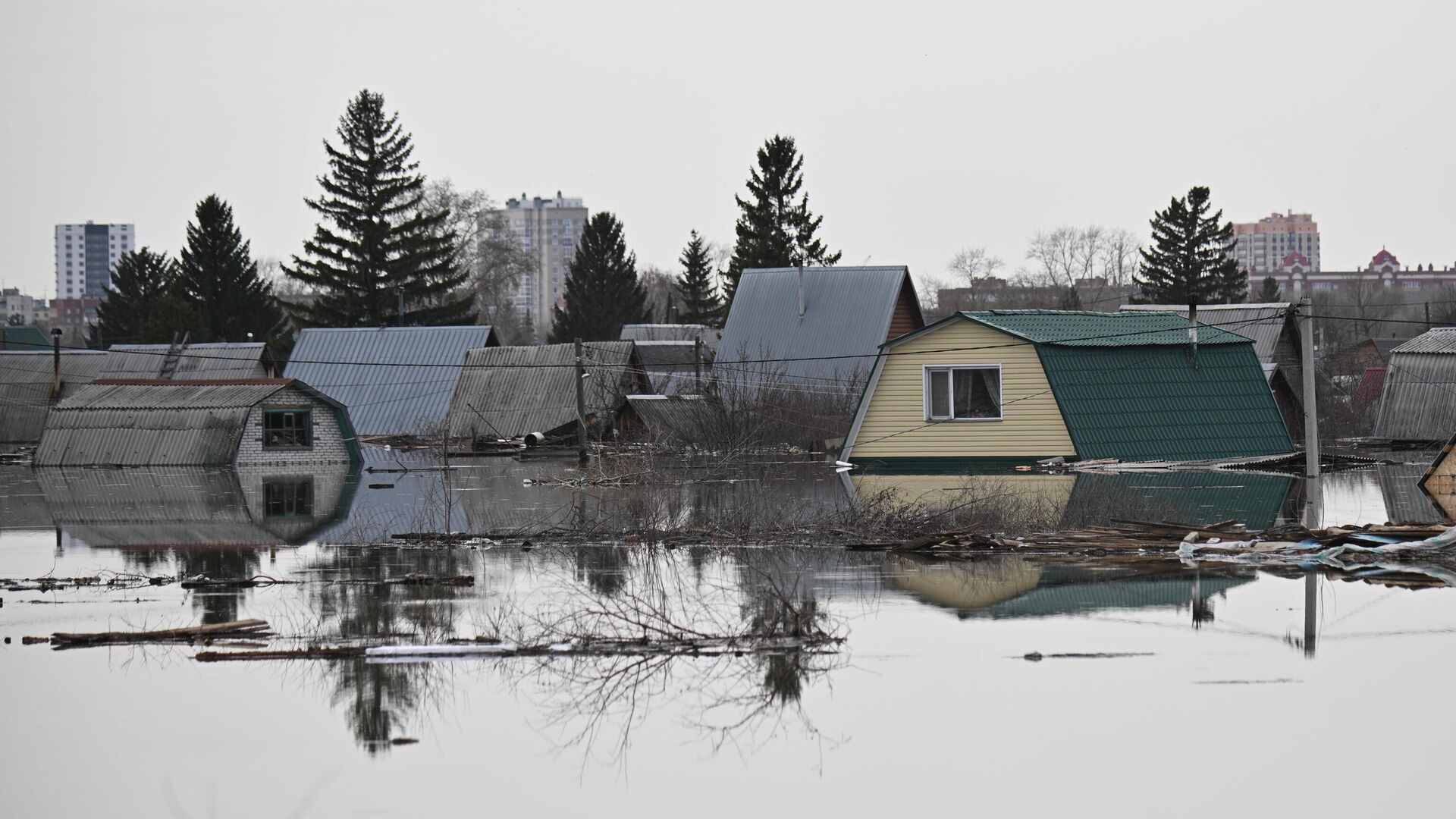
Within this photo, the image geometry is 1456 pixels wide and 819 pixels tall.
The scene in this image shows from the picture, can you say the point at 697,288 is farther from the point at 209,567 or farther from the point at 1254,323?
the point at 209,567

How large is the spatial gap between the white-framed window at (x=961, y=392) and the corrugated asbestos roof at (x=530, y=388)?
1655 centimetres

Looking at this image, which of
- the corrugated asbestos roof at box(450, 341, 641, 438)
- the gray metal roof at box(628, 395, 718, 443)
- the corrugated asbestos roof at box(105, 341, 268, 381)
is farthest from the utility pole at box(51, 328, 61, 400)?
the gray metal roof at box(628, 395, 718, 443)

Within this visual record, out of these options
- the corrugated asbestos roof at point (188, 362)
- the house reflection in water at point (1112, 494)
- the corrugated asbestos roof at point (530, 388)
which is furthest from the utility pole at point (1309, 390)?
the corrugated asbestos roof at point (188, 362)

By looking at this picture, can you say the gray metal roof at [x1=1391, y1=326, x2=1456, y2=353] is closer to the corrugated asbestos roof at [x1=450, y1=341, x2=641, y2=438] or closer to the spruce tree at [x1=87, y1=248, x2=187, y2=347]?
the corrugated asbestos roof at [x1=450, y1=341, x2=641, y2=438]

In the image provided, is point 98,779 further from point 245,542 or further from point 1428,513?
point 1428,513

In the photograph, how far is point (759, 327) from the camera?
49969mm

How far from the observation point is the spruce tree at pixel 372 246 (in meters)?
72.2

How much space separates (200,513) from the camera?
2412cm

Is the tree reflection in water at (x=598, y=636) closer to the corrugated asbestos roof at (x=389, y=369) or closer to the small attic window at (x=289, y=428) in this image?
the small attic window at (x=289, y=428)

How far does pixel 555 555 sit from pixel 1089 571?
19.1ft

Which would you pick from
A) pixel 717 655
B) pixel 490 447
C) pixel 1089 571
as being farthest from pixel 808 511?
pixel 490 447

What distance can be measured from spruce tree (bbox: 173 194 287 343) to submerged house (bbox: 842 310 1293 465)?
165 ft

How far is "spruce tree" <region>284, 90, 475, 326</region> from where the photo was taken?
7225 centimetres

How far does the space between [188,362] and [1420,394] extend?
141ft
